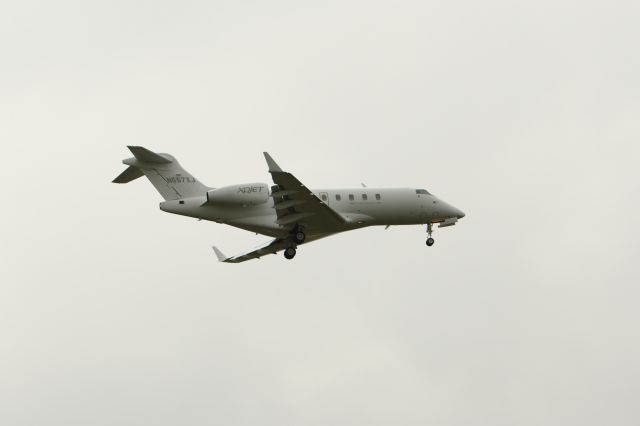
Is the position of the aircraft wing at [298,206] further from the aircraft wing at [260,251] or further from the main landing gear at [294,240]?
the aircraft wing at [260,251]

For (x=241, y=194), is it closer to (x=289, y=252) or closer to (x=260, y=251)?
(x=289, y=252)

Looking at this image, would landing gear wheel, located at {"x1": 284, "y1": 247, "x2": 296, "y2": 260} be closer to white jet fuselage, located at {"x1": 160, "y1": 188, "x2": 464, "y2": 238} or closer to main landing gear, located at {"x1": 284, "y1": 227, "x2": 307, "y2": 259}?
main landing gear, located at {"x1": 284, "y1": 227, "x2": 307, "y2": 259}

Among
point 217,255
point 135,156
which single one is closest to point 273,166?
point 135,156

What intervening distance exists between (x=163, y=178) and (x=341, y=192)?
837 centimetres

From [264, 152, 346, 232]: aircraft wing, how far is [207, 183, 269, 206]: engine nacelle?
83 centimetres

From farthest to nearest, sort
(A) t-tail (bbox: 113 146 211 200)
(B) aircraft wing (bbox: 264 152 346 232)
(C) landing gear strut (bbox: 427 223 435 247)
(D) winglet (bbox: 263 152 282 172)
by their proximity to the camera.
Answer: (C) landing gear strut (bbox: 427 223 435 247), (A) t-tail (bbox: 113 146 211 200), (B) aircraft wing (bbox: 264 152 346 232), (D) winglet (bbox: 263 152 282 172)

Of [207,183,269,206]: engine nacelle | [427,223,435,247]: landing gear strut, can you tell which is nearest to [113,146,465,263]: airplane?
[207,183,269,206]: engine nacelle

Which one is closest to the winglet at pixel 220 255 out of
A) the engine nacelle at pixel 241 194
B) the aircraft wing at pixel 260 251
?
the aircraft wing at pixel 260 251

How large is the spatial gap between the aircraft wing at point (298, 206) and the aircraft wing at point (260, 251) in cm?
276

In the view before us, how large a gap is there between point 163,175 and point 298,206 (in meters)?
6.20

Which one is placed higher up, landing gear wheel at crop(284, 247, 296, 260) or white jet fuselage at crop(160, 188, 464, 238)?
white jet fuselage at crop(160, 188, 464, 238)

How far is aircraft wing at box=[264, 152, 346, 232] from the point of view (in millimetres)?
55500

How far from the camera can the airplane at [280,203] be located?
56.7 m

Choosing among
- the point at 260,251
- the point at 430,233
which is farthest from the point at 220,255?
the point at 430,233
